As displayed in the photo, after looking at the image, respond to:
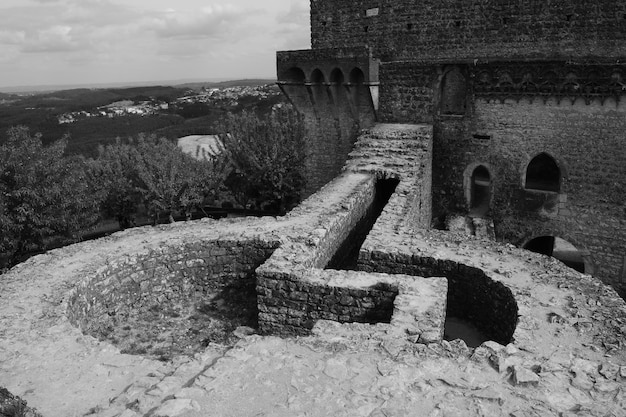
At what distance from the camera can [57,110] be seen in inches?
3059

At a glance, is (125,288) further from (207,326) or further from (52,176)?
(52,176)

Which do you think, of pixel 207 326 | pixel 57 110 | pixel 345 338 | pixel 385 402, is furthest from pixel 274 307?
pixel 57 110

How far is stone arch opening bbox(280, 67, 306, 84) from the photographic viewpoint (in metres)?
15.3

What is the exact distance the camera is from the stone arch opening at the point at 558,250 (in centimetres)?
1423

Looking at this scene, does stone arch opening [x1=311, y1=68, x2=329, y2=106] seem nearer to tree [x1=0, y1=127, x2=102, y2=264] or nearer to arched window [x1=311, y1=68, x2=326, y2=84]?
arched window [x1=311, y1=68, x2=326, y2=84]

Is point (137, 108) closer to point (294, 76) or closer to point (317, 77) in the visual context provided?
point (294, 76)

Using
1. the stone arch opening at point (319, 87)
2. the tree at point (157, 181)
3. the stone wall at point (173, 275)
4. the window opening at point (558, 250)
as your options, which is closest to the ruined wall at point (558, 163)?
the window opening at point (558, 250)

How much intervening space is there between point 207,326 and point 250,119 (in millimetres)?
10369

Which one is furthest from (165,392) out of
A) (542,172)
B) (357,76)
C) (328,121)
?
(542,172)

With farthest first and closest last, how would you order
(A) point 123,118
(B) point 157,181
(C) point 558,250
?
(A) point 123,118 < (C) point 558,250 < (B) point 157,181

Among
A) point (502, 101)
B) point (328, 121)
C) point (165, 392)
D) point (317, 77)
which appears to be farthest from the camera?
point (328, 121)

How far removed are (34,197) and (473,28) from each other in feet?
40.9

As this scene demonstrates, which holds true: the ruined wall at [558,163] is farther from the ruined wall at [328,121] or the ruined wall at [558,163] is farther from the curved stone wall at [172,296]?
the curved stone wall at [172,296]

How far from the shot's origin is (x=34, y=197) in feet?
38.5
